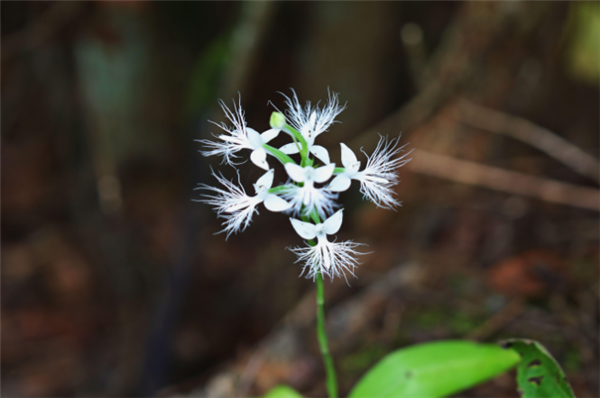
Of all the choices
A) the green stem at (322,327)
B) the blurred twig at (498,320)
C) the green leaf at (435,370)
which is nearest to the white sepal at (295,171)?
the green stem at (322,327)

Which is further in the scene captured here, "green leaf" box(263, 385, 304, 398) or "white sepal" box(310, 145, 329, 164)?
"green leaf" box(263, 385, 304, 398)

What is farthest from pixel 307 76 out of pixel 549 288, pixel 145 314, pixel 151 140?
pixel 145 314

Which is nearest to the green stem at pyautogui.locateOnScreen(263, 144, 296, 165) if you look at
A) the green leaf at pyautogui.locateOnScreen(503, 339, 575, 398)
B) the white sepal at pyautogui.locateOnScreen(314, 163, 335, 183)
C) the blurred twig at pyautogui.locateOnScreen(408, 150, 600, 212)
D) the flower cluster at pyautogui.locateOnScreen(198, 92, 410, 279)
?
the flower cluster at pyautogui.locateOnScreen(198, 92, 410, 279)

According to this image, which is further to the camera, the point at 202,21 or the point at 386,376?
the point at 202,21

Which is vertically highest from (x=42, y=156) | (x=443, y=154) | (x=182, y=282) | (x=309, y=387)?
(x=42, y=156)

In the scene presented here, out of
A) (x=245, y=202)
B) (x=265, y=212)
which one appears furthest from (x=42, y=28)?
Result: (x=245, y=202)

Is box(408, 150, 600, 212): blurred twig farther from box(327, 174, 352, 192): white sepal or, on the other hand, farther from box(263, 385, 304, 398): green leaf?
box(327, 174, 352, 192): white sepal

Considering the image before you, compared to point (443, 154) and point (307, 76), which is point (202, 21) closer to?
point (307, 76)
